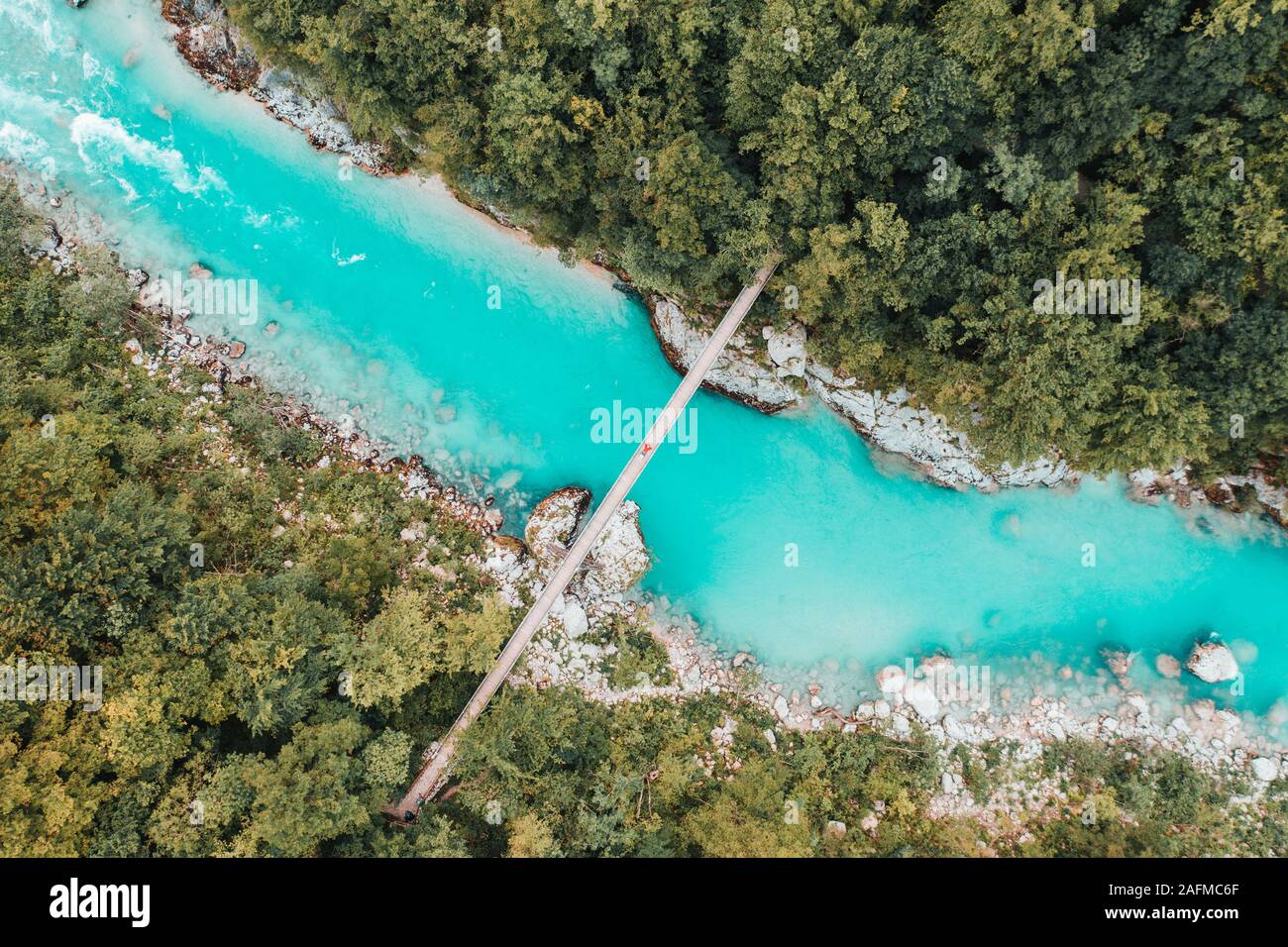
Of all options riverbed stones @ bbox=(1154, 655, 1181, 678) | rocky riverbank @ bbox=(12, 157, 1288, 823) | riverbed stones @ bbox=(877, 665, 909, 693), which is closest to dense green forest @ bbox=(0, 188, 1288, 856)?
rocky riverbank @ bbox=(12, 157, 1288, 823)

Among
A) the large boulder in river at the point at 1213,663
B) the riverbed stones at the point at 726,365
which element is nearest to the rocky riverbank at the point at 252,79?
the riverbed stones at the point at 726,365

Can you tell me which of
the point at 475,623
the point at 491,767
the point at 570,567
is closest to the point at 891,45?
the point at 570,567

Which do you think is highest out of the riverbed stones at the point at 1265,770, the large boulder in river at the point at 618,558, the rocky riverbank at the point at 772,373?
the rocky riverbank at the point at 772,373

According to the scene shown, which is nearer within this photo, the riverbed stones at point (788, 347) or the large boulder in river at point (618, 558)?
the riverbed stones at point (788, 347)

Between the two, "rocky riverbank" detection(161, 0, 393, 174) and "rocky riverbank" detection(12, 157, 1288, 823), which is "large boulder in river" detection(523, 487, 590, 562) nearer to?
"rocky riverbank" detection(12, 157, 1288, 823)

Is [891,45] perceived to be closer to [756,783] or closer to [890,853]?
[756,783]

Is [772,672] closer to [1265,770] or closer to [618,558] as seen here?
[618,558]

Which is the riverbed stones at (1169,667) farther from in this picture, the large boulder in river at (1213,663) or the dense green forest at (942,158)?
the dense green forest at (942,158)
